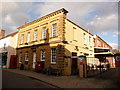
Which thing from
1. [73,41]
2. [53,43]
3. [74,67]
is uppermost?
[73,41]

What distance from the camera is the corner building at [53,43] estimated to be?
42.6ft

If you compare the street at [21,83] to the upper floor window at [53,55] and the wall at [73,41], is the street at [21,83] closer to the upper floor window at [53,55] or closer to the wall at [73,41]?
the upper floor window at [53,55]

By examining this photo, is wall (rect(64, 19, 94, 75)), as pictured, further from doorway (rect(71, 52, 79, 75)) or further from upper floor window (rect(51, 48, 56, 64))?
upper floor window (rect(51, 48, 56, 64))

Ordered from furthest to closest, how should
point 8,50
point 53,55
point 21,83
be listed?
point 8,50 < point 53,55 < point 21,83

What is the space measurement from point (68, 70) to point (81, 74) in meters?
2.28

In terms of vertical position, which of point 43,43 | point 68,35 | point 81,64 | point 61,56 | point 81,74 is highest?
point 68,35

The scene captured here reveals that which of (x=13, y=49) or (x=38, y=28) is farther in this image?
(x=13, y=49)

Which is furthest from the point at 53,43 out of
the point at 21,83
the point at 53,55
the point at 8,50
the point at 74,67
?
the point at 8,50

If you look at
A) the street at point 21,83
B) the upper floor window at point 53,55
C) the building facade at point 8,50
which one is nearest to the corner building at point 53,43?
the upper floor window at point 53,55

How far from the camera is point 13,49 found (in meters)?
20.2

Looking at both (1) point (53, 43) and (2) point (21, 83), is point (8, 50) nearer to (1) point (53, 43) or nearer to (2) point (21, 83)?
(1) point (53, 43)

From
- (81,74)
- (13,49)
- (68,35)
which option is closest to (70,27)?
(68,35)

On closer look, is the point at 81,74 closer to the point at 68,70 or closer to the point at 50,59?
the point at 68,70

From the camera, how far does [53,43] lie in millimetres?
13758
